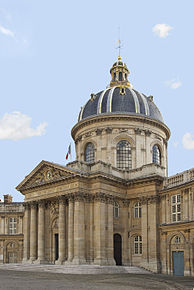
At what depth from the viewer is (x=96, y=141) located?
51.3 meters

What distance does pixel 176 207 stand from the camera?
134ft

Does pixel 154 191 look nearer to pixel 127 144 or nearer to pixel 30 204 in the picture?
pixel 127 144

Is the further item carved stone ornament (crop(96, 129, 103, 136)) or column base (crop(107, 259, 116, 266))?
carved stone ornament (crop(96, 129, 103, 136))

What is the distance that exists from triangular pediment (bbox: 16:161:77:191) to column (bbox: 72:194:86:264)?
127 inches

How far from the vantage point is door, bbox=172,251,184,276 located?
3912 cm

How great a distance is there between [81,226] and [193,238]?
11482 millimetres

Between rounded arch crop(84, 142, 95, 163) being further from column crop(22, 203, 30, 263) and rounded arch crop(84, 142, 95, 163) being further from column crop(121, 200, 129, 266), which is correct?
column crop(22, 203, 30, 263)

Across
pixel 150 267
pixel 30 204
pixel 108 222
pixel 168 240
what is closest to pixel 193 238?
pixel 168 240

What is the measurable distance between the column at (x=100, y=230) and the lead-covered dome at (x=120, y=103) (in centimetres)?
1349

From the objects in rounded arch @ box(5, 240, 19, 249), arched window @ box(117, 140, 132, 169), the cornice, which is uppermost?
the cornice

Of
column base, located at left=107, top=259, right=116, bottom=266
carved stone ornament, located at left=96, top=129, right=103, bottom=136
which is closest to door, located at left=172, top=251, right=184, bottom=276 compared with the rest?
column base, located at left=107, top=259, right=116, bottom=266

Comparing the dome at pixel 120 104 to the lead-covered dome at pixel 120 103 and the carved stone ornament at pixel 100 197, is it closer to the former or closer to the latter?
the lead-covered dome at pixel 120 103

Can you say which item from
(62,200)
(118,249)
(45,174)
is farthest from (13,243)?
(118,249)

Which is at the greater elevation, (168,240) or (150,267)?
(168,240)
